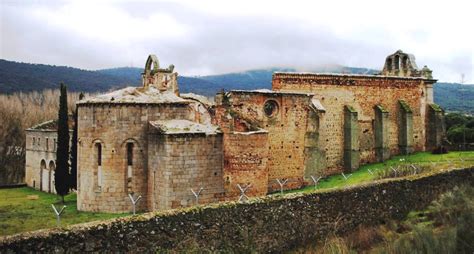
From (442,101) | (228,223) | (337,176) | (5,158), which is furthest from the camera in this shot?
(442,101)

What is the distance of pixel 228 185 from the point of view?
70.2 feet

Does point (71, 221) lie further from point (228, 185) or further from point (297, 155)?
point (297, 155)

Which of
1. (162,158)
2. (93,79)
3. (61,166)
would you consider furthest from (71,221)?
(93,79)

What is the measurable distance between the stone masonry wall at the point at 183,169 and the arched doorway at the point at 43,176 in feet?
52.0

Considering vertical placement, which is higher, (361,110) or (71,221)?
(361,110)

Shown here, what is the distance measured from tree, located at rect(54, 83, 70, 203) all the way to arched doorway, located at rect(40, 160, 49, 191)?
A: 6747 mm

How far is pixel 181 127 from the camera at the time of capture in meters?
20.8

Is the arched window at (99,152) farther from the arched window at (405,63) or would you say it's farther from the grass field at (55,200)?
the arched window at (405,63)

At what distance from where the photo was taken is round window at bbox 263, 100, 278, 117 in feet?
80.9

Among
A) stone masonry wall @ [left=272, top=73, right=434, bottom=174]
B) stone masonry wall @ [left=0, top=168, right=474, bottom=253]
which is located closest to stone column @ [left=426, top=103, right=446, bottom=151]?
stone masonry wall @ [left=272, top=73, right=434, bottom=174]

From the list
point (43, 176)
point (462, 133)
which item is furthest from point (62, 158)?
point (462, 133)

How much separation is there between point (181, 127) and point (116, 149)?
308 cm

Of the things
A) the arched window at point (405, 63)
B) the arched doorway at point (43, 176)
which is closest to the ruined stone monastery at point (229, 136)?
the arched window at point (405, 63)

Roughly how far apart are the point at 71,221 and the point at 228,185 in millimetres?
6392
